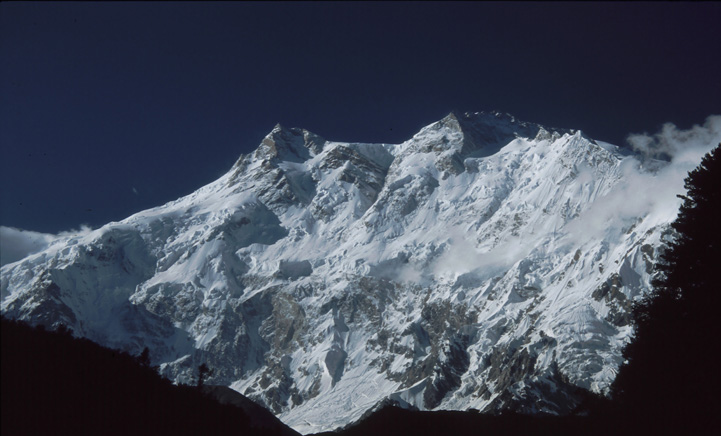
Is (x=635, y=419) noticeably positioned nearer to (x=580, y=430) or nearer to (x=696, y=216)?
(x=580, y=430)

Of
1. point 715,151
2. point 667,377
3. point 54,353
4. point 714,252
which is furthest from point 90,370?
point 715,151

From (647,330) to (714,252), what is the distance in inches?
166

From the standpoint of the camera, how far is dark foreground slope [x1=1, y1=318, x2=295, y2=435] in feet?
76.8

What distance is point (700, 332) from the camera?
30.2 meters

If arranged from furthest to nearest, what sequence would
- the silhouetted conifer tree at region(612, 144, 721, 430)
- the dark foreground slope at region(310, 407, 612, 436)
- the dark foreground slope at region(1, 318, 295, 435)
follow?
the dark foreground slope at region(310, 407, 612, 436), the silhouetted conifer tree at region(612, 144, 721, 430), the dark foreground slope at region(1, 318, 295, 435)

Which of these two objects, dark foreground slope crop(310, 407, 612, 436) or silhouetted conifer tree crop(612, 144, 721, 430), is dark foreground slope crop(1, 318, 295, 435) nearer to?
dark foreground slope crop(310, 407, 612, 436)

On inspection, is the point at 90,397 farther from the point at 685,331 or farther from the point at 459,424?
the point at 685,331

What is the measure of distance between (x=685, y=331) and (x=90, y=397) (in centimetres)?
2151

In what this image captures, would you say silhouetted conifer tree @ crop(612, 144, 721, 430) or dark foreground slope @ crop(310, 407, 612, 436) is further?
dark foreground slope @ crop(310, 407, 612, 436)

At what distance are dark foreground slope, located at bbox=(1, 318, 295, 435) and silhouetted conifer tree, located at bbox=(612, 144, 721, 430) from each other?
15586 millimetres

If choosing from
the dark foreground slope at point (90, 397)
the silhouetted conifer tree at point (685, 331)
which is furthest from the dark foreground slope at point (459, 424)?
the dark foreground slope at point (90, 397)

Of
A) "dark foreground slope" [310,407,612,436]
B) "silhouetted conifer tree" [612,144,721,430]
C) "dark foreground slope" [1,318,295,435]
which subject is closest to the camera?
"dark foreground slope" [1,318,295,435]

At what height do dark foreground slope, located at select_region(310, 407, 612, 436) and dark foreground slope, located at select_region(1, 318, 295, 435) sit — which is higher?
dark foreground slope, located at select_region(1, 318, 295, 435)

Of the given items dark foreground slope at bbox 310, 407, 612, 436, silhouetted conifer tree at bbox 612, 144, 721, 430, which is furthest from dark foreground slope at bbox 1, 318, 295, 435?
silhouetted conifer tree at bbox 612, 144, 721, 430
